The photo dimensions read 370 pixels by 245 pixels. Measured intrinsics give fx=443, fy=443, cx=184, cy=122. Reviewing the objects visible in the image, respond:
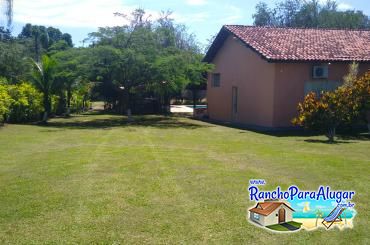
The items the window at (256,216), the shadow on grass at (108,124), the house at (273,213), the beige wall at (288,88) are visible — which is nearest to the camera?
the house at (273,213)

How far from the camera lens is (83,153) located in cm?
1076

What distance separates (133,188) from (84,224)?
5.68ft

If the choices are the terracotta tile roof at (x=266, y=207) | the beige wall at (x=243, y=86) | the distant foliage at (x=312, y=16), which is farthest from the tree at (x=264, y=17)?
the terracotta tile roof at (x=266, y=207)

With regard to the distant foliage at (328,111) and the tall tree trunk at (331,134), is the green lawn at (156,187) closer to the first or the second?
the tall tree trunk at (331,134)

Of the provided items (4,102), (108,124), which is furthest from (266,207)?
(108,124)

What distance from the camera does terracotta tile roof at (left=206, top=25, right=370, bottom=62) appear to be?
1970cm

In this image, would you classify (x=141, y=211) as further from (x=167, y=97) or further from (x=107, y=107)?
(x=107, y=107)

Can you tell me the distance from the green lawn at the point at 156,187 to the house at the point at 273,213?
14 cm

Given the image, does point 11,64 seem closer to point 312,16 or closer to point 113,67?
point 113,67

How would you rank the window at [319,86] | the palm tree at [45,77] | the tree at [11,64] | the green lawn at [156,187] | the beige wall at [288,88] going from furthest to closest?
1. the tree at [11,64]
2. the palm tree at [45,77]
3. the window at [319,86]
4. the beige wall at [288,88]
5. the green lawn at [156,187]

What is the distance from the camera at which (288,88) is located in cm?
1966

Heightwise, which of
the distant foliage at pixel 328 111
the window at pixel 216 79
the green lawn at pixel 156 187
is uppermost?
the window at pixel 216 79

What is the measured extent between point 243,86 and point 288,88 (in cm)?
352

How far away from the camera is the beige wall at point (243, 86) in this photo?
20.2 metres
